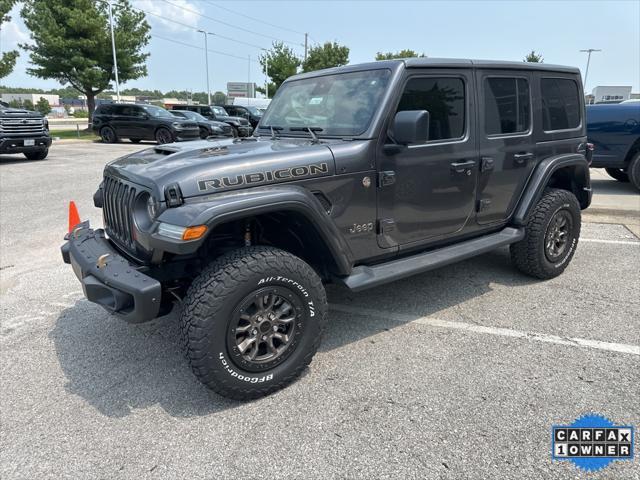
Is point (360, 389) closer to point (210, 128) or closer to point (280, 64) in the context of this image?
point (210, 128)

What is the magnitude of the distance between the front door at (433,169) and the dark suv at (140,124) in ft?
50.4

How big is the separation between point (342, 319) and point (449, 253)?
0.98 meters

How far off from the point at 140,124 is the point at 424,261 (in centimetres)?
1768

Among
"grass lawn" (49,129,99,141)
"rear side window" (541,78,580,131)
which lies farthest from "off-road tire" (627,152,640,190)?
"grass lawn" (49,129,99,141)

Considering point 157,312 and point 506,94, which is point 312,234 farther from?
point 506,94

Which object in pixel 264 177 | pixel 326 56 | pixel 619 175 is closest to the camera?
pixel 264 177

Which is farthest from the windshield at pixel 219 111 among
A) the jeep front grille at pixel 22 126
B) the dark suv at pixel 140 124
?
the jeep front grille at pixel 22 126

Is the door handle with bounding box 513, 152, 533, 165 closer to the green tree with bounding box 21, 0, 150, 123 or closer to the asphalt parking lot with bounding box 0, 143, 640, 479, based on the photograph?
the asphalt parking lot with bounding box 0, 143, 640, 479

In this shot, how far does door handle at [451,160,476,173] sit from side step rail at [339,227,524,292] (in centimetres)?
61

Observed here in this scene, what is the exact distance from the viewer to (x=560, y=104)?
4.38 m

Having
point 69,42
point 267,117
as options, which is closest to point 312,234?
point 267,117

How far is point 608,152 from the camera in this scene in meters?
8.35

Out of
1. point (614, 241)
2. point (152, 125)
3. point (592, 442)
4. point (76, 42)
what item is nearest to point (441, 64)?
point (592, 442)

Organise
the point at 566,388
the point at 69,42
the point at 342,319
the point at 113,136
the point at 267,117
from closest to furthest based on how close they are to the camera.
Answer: the point at 566,388 → the point at 342,319 → the point at 267,117 → the point at 113,136 → the point at 69,42
